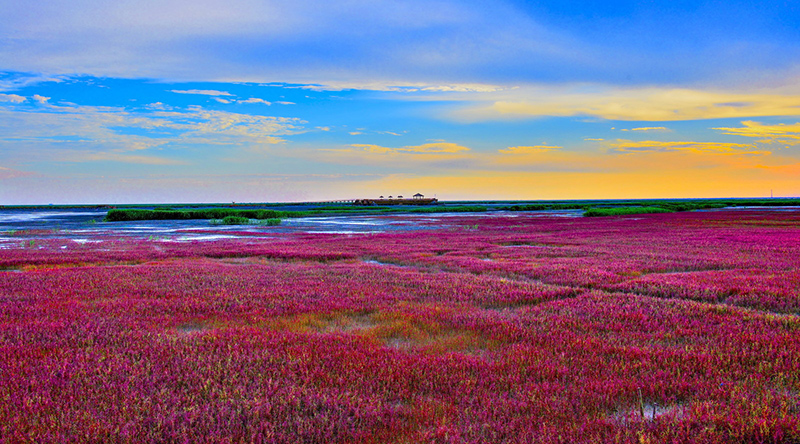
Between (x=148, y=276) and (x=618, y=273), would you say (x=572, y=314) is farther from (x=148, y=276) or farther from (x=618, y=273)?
(x=148, y=276)

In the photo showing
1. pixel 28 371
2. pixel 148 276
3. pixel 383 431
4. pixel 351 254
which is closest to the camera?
pixel 383 431

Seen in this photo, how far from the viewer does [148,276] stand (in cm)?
1556

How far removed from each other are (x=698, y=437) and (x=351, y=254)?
1972cm

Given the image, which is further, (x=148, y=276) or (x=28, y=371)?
(x=148, y=276)

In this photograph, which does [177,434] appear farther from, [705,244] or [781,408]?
[705,244]

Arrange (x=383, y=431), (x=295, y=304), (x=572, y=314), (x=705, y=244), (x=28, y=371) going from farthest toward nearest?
(x=705, y=244)
(x=295, y=304)
(x=572, y=314)
(x=28, y=371)
(x=383, y=431)

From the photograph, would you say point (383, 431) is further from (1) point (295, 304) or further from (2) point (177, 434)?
(1) point (295, 304)

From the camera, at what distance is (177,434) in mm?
4613

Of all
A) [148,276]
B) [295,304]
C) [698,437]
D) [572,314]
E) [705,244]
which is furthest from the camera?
[705,244]

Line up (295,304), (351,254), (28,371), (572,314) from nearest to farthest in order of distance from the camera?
(28,371)
(572,314)
(295,304)
(351,254)

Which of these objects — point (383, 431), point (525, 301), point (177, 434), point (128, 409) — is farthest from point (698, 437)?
point (525, 301)

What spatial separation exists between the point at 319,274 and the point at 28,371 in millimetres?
10059

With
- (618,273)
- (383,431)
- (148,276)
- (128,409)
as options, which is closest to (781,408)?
(383,431)

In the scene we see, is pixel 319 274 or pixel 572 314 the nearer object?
pixel 572 314
